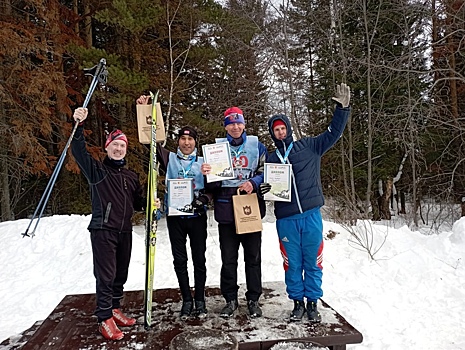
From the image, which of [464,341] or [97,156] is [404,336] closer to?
[464,341]

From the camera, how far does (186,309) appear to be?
354 centimetres

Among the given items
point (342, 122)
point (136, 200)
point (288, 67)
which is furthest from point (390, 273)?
point (288, 67)

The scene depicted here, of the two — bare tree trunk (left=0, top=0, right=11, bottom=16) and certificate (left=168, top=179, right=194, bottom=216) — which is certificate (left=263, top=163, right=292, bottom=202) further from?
bare tree trunk (left=0, top=0, right=11, bottom=16)

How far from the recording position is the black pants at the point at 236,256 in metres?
3.46

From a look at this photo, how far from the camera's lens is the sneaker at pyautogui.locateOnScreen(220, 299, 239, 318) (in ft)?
11.4

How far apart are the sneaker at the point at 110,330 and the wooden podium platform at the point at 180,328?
1.7 inches

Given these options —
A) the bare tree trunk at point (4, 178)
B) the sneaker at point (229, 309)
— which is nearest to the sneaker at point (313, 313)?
the sneaker at point (229, 309)

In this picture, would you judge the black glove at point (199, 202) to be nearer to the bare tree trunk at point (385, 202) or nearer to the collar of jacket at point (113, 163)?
the collar of jacket at point (113, 163)

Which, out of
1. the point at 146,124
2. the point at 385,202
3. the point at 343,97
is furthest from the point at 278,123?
the point at 385,202

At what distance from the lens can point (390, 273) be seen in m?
5.48

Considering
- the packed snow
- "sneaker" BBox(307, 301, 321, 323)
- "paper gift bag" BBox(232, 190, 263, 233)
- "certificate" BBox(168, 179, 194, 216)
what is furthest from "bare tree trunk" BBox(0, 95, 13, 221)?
"sneaker" BBox(307, 301, 321, 323)

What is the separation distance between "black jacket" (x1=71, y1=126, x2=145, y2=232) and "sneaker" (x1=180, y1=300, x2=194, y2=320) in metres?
0.92

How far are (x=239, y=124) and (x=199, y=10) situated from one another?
29.6ft

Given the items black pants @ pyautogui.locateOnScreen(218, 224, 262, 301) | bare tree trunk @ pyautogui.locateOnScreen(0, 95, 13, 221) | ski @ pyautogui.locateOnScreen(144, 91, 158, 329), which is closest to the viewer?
ski @ pyautogui.locateOnScreen(144, 91, 158, 329)
